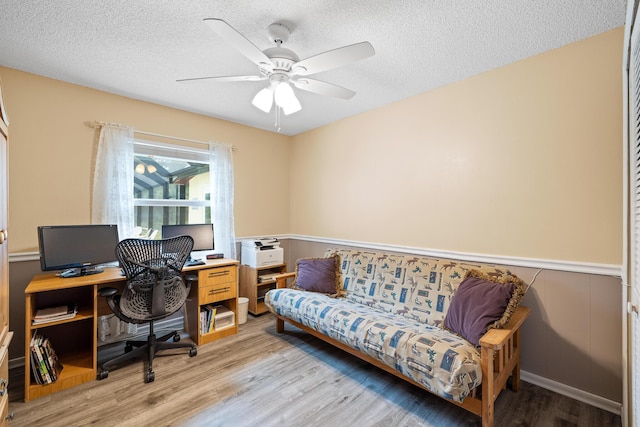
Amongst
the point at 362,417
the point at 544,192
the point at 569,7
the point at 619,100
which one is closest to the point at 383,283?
the point at 362,417

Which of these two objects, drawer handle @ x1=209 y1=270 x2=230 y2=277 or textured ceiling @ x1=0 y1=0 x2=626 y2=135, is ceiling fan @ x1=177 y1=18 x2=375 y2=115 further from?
drawer handle @ x1=209 y1=270 x2=230 y2=277

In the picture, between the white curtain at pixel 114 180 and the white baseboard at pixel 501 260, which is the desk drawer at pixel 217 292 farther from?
the white baseboard at pixel 501 260

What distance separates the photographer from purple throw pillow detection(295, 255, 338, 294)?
2.94m

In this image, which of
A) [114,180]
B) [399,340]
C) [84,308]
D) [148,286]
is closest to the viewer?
[399,340]

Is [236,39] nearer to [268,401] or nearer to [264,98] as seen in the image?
[264,98]

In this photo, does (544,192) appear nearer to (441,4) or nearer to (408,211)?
(408,211)

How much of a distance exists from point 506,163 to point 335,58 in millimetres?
1617

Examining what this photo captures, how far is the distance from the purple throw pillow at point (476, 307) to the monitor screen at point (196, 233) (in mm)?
2517

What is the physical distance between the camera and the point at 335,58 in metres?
1.63

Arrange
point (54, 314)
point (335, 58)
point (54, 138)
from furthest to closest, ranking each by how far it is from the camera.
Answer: point (54, 138)
point (54, 314)
point (335, 58)

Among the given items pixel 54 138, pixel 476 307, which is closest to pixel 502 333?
pixel 476 307

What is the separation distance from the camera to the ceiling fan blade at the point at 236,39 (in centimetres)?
135

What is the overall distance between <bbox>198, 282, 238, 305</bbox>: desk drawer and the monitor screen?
51 cm

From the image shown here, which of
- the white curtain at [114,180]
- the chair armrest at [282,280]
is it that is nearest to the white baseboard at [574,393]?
the chair armrest at [282,280]
